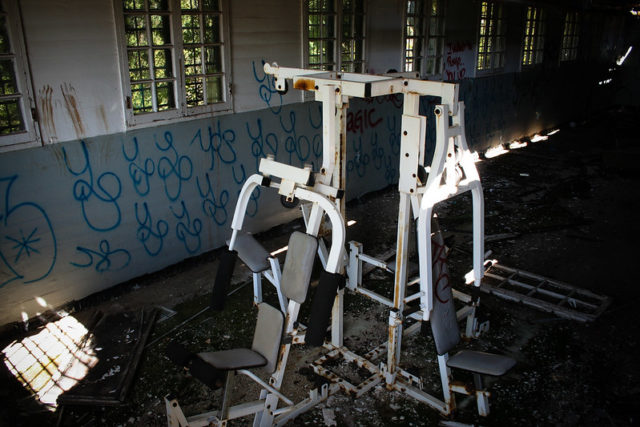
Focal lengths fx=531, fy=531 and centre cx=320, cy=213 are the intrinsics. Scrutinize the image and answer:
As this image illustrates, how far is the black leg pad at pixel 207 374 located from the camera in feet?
10.0

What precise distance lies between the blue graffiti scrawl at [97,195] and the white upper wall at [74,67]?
253 millimetres

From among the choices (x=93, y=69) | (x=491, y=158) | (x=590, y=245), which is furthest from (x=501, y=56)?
(x=93, y=69)

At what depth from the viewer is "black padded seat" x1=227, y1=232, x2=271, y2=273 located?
4762 millimetres

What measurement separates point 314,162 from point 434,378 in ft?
12.7

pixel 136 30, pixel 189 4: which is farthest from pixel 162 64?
pixel 189 4

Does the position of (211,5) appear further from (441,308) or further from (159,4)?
(441,308)

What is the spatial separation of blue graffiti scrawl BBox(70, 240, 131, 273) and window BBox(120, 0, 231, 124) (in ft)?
4.33

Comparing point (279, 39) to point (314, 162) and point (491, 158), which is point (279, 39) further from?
point (491, 158)

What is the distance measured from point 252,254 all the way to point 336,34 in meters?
3.87

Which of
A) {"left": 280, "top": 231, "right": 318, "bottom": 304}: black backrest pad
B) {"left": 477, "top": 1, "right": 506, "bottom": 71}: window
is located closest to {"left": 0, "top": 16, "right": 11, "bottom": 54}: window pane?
{"left": 280, "top": 231, "right": 318, "bottom": 304}: black backrest pad

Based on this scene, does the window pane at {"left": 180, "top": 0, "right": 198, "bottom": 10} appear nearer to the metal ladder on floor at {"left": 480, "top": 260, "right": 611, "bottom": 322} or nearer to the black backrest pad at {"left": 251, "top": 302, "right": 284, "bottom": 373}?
the black backrest pad at {"left": 251, "top": 302, "right": 284, "bottom": 373}

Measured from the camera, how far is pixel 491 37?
10891 millimetres

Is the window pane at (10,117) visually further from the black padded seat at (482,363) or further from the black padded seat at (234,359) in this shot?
the black padded seat at (482,363)

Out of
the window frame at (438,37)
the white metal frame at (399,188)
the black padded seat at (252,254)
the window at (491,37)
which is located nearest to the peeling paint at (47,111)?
the black padded seat at (252,254)
